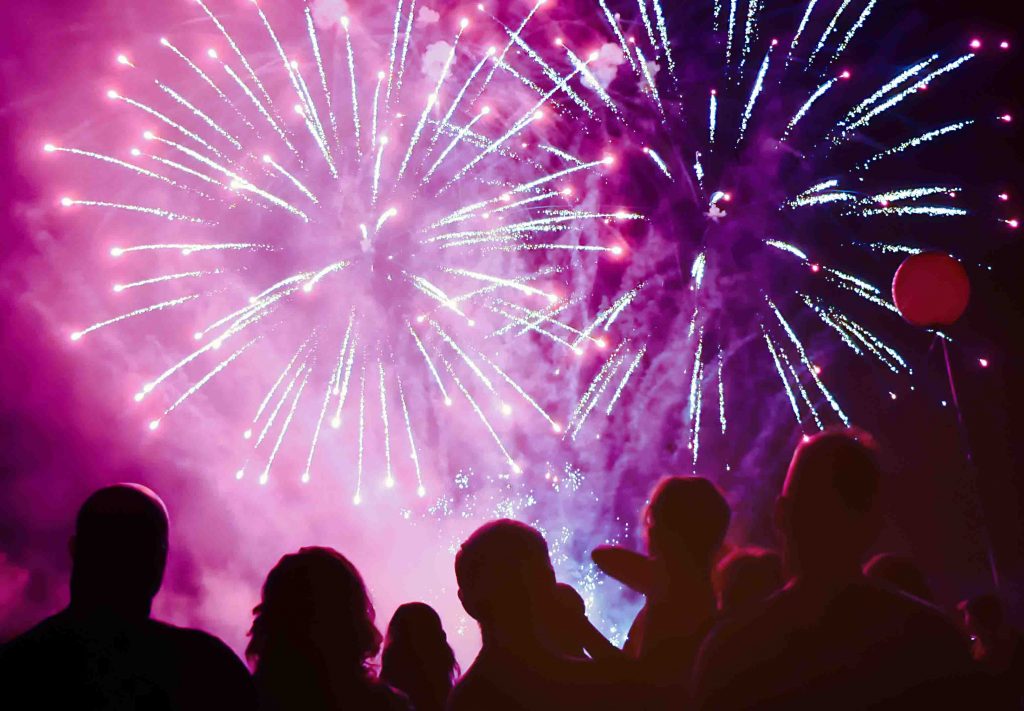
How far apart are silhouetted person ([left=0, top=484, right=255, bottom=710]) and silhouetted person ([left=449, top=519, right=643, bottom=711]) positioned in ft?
2.20

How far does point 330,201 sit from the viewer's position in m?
12.1

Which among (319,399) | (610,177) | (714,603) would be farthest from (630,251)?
(714,603)

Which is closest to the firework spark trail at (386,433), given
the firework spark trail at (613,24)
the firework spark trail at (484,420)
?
the firework spark trail at (484,420)

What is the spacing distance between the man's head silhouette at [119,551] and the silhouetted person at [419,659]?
5.46 feet

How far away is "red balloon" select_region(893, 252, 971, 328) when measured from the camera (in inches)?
288

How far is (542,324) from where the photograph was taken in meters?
14.6

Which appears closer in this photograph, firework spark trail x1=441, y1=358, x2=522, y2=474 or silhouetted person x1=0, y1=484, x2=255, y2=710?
silhouetted person x1=0, y1=484, x2=255, y2=710

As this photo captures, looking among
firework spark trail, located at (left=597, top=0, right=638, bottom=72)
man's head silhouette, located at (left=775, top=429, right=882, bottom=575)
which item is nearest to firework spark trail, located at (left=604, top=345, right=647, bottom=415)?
firework spark trail, located at (left=597, top=0, right=638, bottom=72)

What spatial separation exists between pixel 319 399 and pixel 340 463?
1282 mm

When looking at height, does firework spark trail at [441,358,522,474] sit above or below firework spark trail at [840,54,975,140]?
below

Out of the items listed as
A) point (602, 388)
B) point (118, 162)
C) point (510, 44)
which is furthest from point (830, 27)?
point (118, 162)

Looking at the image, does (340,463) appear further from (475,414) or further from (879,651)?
(879,651)

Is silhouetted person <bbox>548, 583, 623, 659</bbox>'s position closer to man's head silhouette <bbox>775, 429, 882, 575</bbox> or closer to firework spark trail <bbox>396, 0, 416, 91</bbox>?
man's head silhouette <bbox>775, 429, 882, 575</bbox>

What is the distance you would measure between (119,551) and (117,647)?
253 mm
